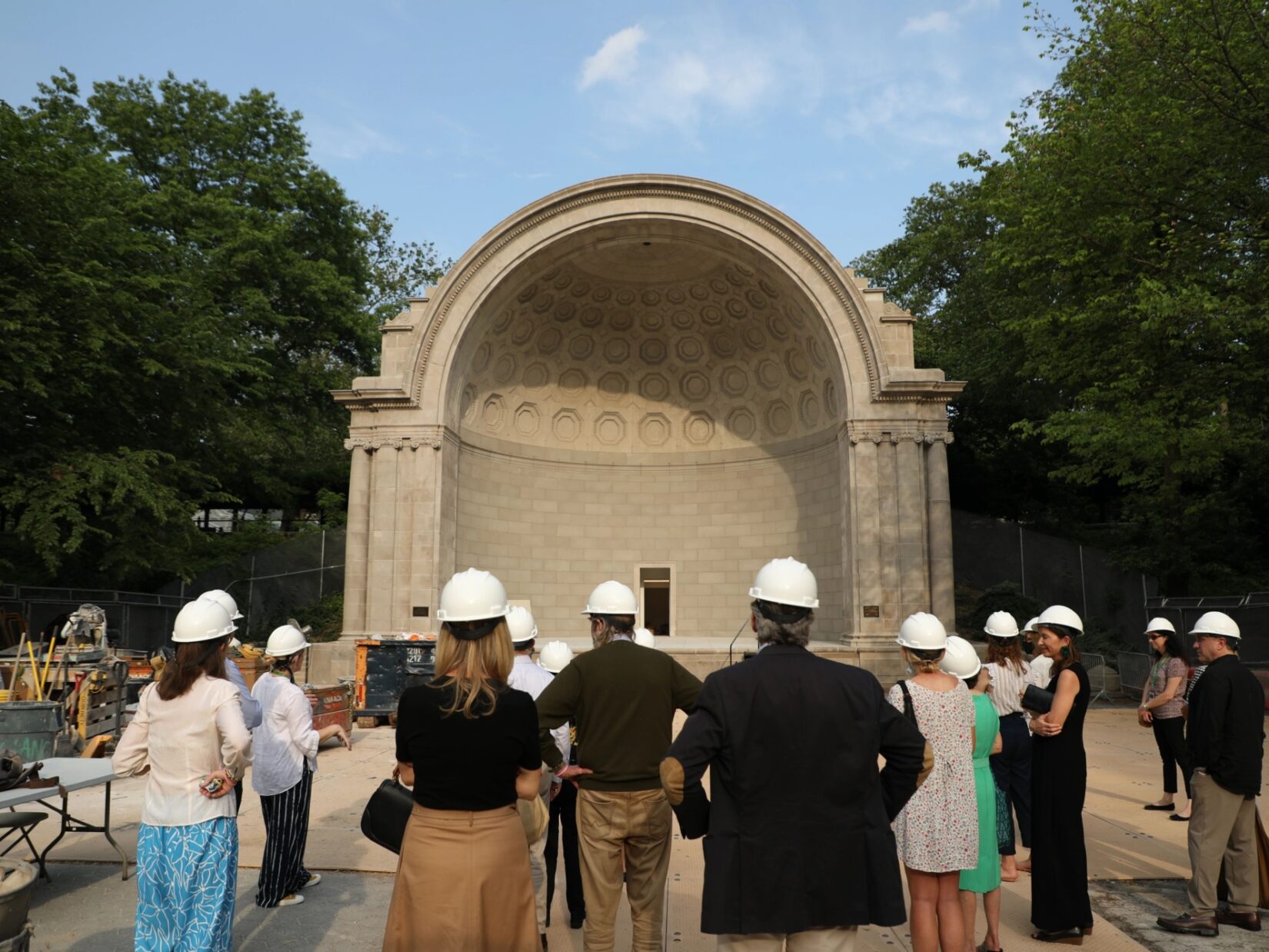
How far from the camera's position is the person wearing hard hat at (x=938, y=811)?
15.6ft

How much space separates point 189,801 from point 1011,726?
6021 mm

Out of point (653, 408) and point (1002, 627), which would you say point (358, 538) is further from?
point (1002, 627)

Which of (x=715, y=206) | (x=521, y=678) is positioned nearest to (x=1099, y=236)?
(x=715, y=206)

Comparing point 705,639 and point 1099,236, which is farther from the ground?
point 1099,236

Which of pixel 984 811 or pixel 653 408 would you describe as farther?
pixel 653 408

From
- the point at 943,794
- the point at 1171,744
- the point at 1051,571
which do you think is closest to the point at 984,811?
the point at 943,794

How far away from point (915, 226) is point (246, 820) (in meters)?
36.2

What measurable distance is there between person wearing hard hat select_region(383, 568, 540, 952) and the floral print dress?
2.11 metres

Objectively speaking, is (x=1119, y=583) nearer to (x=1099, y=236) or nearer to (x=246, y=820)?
(x=1099, y=236)

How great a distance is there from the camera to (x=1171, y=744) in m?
9.25

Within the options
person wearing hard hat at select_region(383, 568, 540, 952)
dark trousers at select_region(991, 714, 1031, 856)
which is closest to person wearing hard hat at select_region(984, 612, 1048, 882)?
dark trousers at select_region(991, 714, 1031, 856)

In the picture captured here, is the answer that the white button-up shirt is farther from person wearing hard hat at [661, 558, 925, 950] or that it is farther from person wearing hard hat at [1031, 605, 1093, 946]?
person wearing hard hat at [1031, 605, 1093, 946]

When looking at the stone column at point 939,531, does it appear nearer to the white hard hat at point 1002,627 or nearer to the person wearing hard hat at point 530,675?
the white hard hat at point 1002,627

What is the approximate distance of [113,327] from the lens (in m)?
20.6
